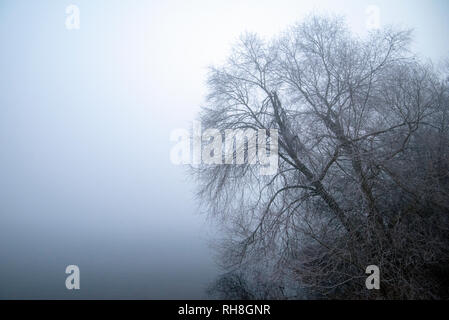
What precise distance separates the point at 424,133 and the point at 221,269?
6.67 meters

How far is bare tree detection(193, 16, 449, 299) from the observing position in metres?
4.83

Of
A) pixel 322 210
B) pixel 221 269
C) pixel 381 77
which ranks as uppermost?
pixel 381 77

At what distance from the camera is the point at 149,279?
29.5 feet

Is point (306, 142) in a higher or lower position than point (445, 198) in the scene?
higher

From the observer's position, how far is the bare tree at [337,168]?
15.8 ft

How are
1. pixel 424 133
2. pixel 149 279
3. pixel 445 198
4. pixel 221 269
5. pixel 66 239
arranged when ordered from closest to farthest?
1. pixel 445 198
2. pixel 424 133
3. pixel 221 269
4. pixel 149 279
5. pixel 66 239

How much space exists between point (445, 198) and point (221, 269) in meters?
6.12

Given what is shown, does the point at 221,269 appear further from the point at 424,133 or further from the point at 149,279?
the point at 424,133

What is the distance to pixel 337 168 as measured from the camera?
230 inches

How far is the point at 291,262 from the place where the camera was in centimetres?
565

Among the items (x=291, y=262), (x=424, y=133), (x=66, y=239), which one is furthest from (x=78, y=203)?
(x=424, y=133)
